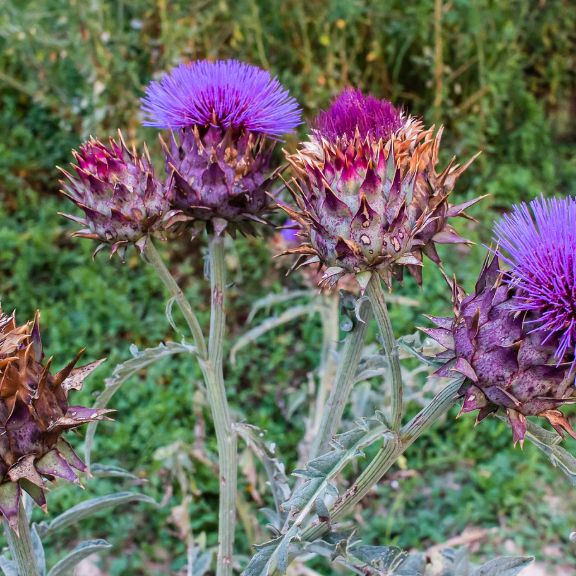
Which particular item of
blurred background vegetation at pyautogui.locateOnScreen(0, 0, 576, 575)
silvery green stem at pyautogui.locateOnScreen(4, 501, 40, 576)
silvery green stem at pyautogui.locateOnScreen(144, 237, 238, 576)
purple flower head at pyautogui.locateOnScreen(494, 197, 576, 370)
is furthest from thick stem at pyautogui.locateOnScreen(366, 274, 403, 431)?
blurred background vegetation at pyautogui.locateOnScreen(0, 0, 576, 575)

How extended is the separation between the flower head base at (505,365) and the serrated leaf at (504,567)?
222 mm

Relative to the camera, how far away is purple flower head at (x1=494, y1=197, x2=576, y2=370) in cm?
79

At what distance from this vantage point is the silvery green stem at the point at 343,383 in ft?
3.29

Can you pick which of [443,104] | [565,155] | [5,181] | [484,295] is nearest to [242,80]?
[484,295]

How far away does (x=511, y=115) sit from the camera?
9.68ft

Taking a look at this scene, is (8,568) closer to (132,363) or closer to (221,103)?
(132,363)

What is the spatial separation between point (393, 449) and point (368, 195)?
0.35 meters

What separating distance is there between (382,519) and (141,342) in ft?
3.33

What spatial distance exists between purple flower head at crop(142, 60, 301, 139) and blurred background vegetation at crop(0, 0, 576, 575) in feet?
2.88

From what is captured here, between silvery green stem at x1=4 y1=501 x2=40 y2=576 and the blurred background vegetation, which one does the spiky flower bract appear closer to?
silvery green stem at x1=4 y1=501 x2=40 y2=576

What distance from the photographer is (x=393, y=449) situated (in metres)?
0.90

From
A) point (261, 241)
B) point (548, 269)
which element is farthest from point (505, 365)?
point (261, 241)

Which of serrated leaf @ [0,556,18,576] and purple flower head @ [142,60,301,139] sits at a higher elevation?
purple flower head @ [142,60,301,139]

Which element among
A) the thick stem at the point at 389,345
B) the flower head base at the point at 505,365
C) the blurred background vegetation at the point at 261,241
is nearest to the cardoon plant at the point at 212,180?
the thick stem at the point at 389,345
